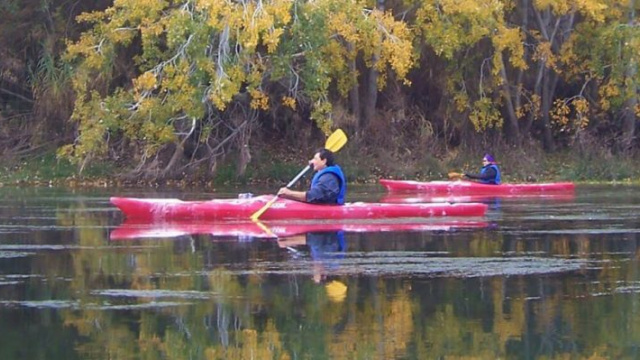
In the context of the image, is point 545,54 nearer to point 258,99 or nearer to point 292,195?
point 258,99

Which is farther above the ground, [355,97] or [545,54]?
[545,54]

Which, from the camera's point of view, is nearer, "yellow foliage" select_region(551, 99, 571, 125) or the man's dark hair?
the man's dark hair

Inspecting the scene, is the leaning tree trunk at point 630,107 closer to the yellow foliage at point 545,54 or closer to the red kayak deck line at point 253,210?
the yellow foliage at point 545,54

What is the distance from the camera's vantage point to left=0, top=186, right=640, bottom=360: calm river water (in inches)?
399

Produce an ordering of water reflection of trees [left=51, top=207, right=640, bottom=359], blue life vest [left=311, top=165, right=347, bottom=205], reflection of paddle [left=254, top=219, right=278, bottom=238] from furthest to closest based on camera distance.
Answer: blue life vest [left=311, top=165, right=347, bottom=205] < reflection of paddle [left=254, top=219, right=278, bottom=238] < water reflection of trees [left=51, top=207, right=640, bottom=359]

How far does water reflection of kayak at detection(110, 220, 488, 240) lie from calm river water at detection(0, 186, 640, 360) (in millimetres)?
135

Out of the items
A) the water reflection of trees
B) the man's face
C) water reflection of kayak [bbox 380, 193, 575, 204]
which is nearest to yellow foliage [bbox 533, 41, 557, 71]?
water reflection of kayak [bbox 380, 193, 575, 204]

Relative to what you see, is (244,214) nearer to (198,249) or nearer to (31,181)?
(198,249)

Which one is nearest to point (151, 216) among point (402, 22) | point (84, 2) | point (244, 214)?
point (244, 214)

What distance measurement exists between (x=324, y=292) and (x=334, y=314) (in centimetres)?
135

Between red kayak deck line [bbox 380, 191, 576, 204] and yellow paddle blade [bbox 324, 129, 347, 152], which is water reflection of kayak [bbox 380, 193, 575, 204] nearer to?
red kayak deck line [bbox 380, 191, 576, 204]

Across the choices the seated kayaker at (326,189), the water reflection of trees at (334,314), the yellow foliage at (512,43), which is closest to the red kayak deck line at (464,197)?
the yellow foliage at (512,43)

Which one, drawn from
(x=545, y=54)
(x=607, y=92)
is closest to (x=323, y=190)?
(x=545, y=54)

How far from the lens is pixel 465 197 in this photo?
30422 millimetres
